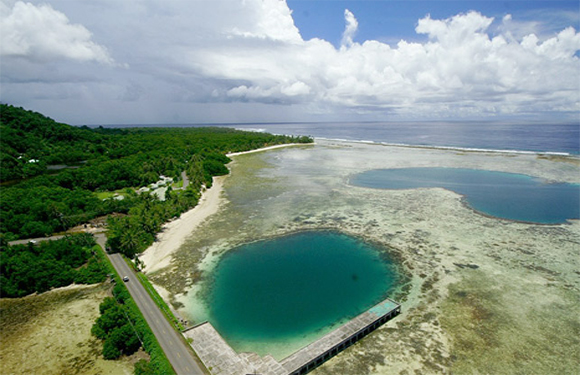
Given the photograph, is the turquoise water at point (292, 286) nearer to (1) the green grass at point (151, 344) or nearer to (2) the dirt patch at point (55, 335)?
(1) the green grass at point (151, 344)

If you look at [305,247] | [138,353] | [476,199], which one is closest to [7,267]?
[138,353]

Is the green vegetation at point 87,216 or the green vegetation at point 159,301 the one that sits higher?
the green vegetation at point 87,216

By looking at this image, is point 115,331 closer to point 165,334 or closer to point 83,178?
point 165,334

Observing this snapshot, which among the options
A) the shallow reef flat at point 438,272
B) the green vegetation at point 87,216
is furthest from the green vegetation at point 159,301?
the shallow reef flat at point 438,272

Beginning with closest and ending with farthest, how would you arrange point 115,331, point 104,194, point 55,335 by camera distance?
point 115,331 → point 55,335 → point 104,194

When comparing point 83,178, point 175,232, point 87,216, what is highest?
point 83,178

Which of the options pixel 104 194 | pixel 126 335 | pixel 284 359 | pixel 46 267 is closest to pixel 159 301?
pixel 126 335
